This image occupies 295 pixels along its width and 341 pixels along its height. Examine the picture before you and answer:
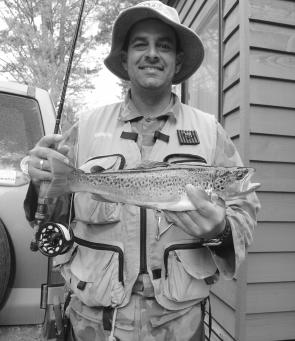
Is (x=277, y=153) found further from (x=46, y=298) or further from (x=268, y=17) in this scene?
(x=46, y=298)

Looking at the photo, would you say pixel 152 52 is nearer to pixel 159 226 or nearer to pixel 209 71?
→ pixel 159 226

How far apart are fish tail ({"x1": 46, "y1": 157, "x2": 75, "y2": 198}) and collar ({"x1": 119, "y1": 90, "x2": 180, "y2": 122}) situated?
0.54 metres

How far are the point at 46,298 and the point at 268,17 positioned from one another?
11.0ft

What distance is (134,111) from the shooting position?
254 cm

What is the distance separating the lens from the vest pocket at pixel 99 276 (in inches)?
83.6

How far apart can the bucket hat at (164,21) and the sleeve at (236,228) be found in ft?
2.51

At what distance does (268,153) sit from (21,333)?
2.74 m

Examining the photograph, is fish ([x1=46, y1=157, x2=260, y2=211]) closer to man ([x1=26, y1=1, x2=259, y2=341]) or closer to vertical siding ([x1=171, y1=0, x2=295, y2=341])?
man ([x1=26, y1=1, x2=259, y2=341])

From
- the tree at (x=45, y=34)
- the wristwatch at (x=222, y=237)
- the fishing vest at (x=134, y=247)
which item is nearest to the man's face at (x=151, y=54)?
the fishing vest at (x=134, y=247)

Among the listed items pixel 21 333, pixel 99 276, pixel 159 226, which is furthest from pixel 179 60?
pixel 21 333

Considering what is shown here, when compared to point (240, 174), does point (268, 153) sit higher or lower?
higher

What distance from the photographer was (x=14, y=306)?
268 centimetres

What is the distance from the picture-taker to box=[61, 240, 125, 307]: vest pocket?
2123 millimetres

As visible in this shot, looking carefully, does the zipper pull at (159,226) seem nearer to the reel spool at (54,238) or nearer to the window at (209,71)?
the reel spool at (54,238)
